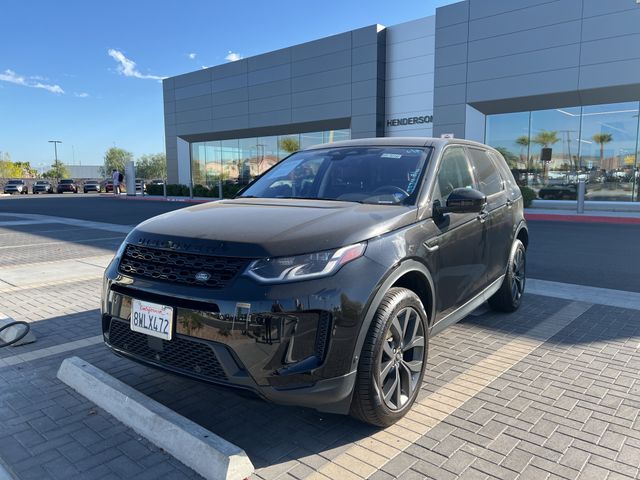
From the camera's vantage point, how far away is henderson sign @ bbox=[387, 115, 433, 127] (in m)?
23.6

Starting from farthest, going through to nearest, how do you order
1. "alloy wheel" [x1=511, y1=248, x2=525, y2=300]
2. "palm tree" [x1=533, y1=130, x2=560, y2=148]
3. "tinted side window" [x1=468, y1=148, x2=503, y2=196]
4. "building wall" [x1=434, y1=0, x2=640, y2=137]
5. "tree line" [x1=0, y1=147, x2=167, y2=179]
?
"tree line" [x1=0, y1=147, x2=167, y2=179] → "palm tree" [x1=533, y1=130, x2=560, y2=148] → "building wall" [x1=434, y1=0, x2=640, y2=137] → "alloy wheel" [x1=511, y1=248, x2=525, y2=300] → "tinted side window" [x1=468, y1=148, x2=503, y2=196]

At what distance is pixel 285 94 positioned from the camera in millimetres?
29156

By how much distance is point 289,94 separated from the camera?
28938 millimetres

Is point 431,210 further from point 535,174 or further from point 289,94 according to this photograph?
point 289,94

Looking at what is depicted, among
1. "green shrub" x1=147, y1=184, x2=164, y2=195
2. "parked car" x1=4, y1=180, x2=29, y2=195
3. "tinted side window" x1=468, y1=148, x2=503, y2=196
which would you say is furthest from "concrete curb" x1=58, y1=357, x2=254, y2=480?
"parked car" x1=4, y1=180, x2=29, y2=195

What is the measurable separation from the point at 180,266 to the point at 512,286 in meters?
3.78

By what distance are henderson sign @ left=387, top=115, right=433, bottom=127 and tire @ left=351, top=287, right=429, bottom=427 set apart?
21777mm

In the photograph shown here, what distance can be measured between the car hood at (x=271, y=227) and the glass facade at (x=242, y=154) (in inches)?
981

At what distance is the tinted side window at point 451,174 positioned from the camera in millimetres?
3691

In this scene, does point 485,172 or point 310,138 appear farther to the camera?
point 310,138

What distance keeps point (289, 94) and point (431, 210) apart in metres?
27.0

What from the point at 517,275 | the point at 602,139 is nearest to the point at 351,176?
the point at 517,275

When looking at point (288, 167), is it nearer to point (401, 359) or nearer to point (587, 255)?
point (401, 359)

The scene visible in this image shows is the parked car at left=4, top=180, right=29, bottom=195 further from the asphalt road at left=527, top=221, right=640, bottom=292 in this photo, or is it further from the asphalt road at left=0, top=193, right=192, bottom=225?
the asphalt road at left=527, top=221, right=640, bottom=292
